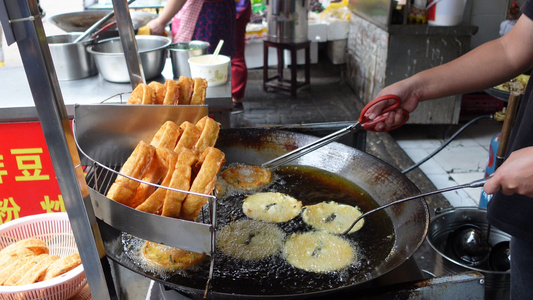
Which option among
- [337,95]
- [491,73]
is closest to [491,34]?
[337,95]

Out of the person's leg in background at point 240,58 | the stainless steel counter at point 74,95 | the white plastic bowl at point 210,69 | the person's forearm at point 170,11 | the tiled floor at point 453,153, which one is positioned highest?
the person's forearm at point 170,11

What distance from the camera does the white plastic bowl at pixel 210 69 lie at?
3217mm

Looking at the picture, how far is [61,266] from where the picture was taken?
5.96 ft

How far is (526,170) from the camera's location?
4.75 feet

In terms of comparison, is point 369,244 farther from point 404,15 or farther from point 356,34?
point 356,34

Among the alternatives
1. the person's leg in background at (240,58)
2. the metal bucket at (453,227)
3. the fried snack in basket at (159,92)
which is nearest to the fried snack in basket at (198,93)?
the fried snack in basket at (159,92)

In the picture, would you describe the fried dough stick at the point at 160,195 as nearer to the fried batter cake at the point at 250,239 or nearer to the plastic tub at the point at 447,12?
the fried batter cake at the point at 250,239

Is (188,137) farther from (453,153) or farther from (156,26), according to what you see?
(453,153)

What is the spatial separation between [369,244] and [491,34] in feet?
19.4

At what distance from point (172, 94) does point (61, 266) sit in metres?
0.98

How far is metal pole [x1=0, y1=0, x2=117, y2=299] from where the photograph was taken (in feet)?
3.45

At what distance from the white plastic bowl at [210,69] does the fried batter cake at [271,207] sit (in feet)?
4.62

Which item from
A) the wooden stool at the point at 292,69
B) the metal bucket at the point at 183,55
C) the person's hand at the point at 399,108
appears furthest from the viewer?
the wooden stool at the point at 292,69

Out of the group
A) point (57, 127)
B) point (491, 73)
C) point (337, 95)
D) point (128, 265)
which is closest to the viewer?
point (57, 127)
